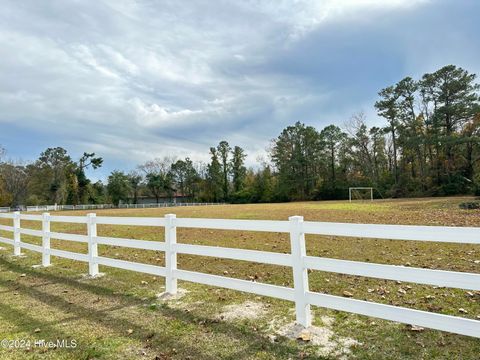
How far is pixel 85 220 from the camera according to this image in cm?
782

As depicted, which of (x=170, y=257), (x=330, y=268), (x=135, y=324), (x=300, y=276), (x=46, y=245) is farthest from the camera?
(x=46, y=245)

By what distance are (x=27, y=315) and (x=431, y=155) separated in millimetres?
60178

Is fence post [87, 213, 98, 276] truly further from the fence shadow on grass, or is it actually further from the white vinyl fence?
the white vinyl fence

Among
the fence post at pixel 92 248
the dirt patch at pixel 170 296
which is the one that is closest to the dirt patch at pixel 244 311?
the dirt patch at pixel 170 296

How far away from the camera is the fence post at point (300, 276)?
13.5ft

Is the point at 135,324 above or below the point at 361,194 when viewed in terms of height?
below

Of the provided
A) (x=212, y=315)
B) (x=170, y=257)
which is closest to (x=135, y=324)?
(x=212, y=315)

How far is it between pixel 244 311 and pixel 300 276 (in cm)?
123

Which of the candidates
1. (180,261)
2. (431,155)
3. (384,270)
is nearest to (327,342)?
(384,270)

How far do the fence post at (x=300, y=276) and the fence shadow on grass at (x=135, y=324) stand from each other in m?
0.46

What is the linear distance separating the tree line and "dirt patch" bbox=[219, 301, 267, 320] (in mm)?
34553

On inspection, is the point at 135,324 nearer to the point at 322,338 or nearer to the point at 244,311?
the point at 244,311

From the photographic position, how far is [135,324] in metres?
4.64

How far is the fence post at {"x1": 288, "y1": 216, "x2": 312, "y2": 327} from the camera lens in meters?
4.11
